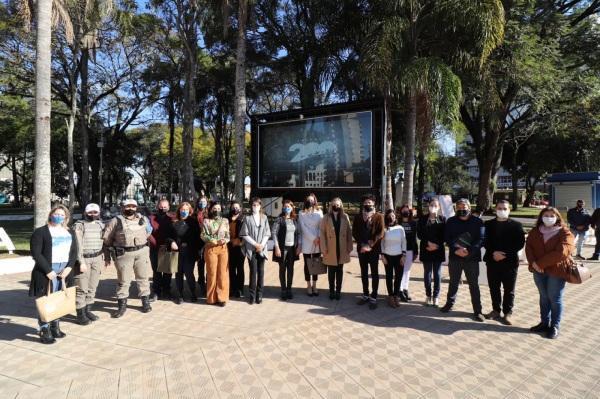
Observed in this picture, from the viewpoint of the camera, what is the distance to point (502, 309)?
5.98 m

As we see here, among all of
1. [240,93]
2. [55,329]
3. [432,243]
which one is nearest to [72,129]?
[240,93]

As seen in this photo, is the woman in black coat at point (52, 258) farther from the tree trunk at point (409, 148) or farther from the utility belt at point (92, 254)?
the tree trunk at point (409, 148)

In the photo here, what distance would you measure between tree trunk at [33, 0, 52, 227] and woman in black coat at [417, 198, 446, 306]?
27.7 feet

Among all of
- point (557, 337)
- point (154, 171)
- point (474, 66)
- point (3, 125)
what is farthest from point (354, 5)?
point (154, 171)

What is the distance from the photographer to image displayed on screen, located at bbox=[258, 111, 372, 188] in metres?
13.5

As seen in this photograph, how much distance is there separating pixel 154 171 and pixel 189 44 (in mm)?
36421

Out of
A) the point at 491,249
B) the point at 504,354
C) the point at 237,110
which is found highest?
the point at 237,110

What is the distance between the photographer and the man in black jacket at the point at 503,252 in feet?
18.2

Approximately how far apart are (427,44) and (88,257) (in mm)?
11055

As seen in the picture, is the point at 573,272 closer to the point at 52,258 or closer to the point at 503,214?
the point at 503,214

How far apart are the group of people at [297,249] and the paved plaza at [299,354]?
1.13ft

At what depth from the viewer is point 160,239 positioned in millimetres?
6715

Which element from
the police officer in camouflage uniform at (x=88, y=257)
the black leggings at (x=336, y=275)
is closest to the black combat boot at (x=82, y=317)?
the police officer in camouflage uniform at (x=88, y=257)

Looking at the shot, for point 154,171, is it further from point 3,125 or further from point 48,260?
point 48,260
